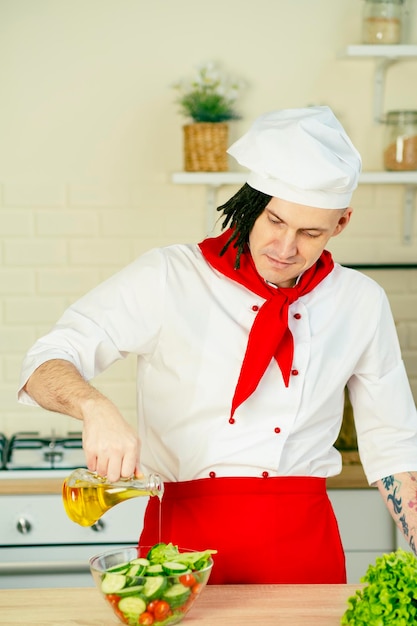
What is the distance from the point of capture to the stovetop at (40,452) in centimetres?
291

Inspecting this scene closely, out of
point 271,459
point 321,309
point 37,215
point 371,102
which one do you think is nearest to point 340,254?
point 371,102

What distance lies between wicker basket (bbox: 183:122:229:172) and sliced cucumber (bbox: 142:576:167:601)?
198 cm

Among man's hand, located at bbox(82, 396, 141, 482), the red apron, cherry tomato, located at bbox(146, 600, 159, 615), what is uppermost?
man's hand, located at bbox(82, 396, 141, 482)

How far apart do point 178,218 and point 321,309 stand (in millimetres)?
1354

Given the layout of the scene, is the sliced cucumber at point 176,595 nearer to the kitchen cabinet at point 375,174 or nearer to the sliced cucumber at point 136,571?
the sliced cucumber at point 136,571

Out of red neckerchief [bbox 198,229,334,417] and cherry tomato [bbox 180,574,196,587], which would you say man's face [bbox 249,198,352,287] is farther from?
cherry tomato [bbox 180,574,196,587]

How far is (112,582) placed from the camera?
1348 mm

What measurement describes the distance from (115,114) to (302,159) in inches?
61.9

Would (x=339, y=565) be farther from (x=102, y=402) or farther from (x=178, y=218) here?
(x=178, y=218)

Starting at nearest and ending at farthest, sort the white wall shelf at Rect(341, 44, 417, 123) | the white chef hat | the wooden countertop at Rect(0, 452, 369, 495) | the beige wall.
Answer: the white chef hat, the wooden countertop at Rect(0, 452, 369, 495), the white wall shelf at Rect(341, 44, 417, 123), the beige wall

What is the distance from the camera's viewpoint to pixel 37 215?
3230 millimetres

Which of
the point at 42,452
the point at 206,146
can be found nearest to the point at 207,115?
the point at 206,146

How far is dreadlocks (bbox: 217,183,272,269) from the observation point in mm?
1844

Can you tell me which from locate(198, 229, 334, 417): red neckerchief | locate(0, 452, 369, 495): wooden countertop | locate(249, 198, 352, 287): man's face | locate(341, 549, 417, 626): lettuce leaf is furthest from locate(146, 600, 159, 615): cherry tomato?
locate(0, 452, 369, 495): wooden countertop
